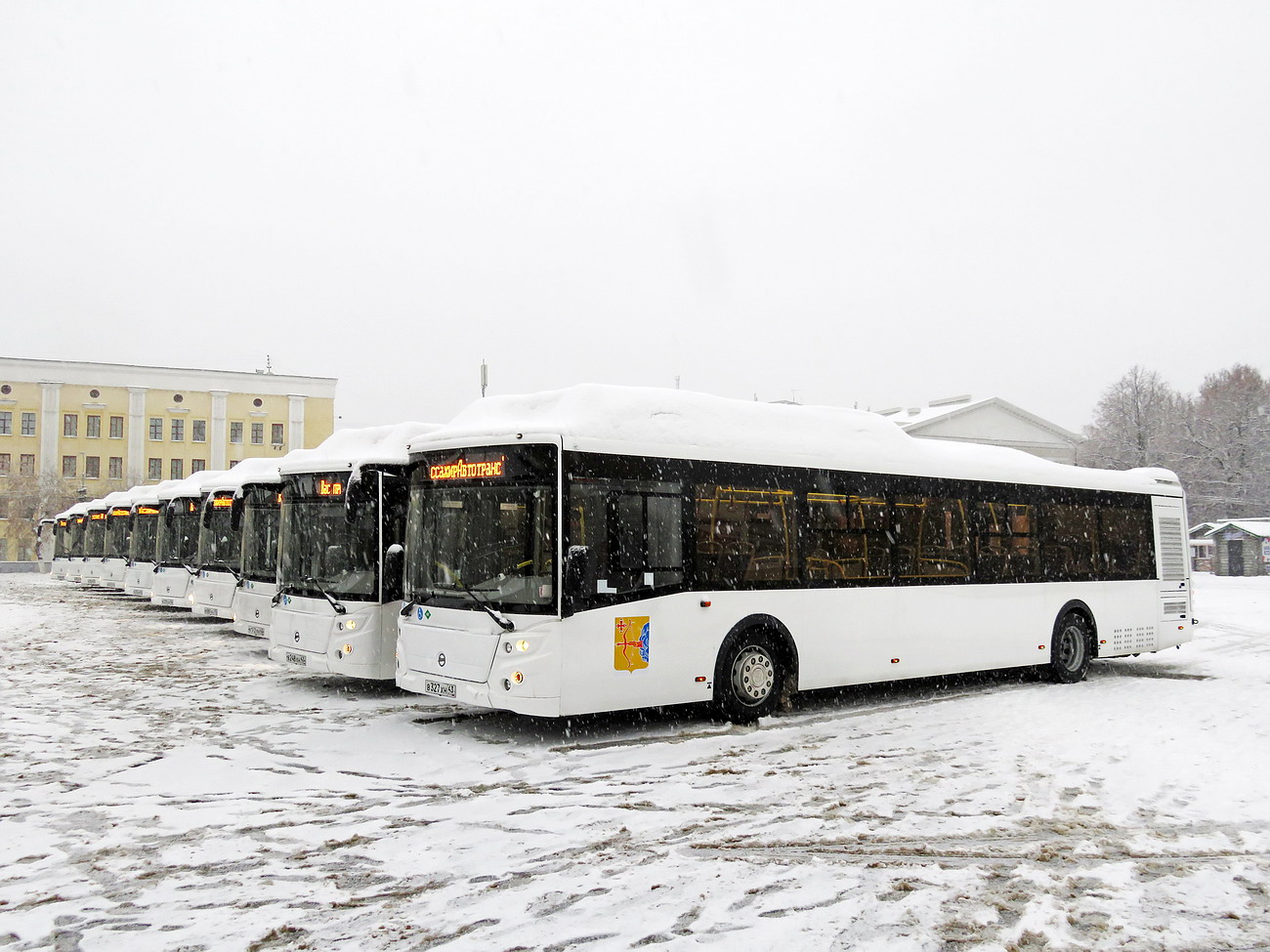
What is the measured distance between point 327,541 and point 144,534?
1956cm

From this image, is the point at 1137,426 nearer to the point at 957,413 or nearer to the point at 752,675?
the point at 957,413

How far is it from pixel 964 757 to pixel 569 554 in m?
3.91

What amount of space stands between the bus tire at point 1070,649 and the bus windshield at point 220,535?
15245mm

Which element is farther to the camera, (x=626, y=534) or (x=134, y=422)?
(x=134, y=422)

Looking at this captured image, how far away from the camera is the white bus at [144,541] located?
1129 inches

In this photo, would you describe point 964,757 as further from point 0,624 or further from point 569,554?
point 0,624

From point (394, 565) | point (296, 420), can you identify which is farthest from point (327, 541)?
point (296, 420)

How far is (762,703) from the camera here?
1102 centimetres

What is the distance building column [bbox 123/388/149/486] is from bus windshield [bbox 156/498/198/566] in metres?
55.4

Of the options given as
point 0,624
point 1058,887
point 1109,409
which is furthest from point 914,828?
point 1109,409

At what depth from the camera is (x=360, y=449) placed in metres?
13.7

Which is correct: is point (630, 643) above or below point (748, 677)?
above

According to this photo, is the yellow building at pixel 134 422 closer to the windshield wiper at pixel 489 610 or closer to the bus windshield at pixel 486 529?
the bus windshield at pixel 486 529

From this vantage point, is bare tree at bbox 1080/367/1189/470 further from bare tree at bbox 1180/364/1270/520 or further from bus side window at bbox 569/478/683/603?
bus side window at bbox 569/478/683/603
